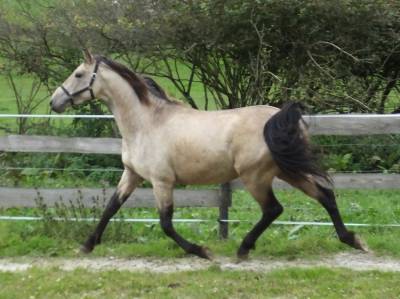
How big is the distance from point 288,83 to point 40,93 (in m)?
4.48

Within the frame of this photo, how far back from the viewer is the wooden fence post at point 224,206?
741 cm

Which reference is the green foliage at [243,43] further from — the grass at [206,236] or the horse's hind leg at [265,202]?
the horse's hind leg at [265,202]

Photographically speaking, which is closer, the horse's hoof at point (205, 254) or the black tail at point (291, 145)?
the black tail at point (291, 145)

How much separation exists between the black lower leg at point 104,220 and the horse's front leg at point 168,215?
0.44 m

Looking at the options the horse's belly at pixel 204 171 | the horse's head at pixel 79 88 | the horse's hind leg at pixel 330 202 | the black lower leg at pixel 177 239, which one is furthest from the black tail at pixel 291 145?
the horse's head at pixel 79 88

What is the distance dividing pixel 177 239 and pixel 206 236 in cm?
110

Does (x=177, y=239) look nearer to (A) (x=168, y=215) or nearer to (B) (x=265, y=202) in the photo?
(A) (x=168, y=215)

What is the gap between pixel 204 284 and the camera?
19.2 feet

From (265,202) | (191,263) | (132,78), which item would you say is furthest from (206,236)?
(132,78)

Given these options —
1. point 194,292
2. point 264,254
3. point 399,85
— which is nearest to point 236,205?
point 264,254

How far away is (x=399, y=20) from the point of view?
35.2ft

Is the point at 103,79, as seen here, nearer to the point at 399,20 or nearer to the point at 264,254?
the point at 264,254

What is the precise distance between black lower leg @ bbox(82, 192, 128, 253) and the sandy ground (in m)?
0.13

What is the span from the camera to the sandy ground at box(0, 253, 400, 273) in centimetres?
642
